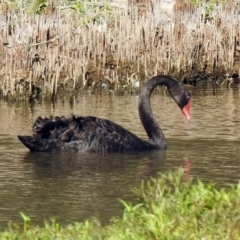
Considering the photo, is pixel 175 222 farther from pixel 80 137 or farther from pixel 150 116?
pixel 150 116

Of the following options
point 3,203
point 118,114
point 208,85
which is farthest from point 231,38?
point 3,203

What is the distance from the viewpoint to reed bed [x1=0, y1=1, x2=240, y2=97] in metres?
17.2

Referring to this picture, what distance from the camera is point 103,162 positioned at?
1130 cm

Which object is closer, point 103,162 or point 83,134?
point 103,162

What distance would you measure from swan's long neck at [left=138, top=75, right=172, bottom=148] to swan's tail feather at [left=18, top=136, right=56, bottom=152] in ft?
4.31

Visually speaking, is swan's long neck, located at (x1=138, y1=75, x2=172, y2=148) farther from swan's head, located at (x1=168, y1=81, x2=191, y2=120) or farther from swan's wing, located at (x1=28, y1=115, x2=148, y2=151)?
swan's wing, located at (x1=28, y1=115, x2=148, y2=151)

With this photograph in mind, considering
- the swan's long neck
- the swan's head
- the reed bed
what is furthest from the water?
the reed bed

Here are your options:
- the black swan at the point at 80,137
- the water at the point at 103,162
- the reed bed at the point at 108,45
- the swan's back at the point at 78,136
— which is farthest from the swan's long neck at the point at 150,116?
the reed bed at the point at 108,45

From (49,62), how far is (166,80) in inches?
181

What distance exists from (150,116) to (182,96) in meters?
0.54

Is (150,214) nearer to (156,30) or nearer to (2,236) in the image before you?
(2,236)

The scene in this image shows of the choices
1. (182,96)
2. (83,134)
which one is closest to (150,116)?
(182,96)

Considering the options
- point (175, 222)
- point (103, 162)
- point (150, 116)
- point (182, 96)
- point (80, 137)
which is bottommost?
point (103, 162)

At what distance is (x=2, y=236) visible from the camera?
20.2 feet
